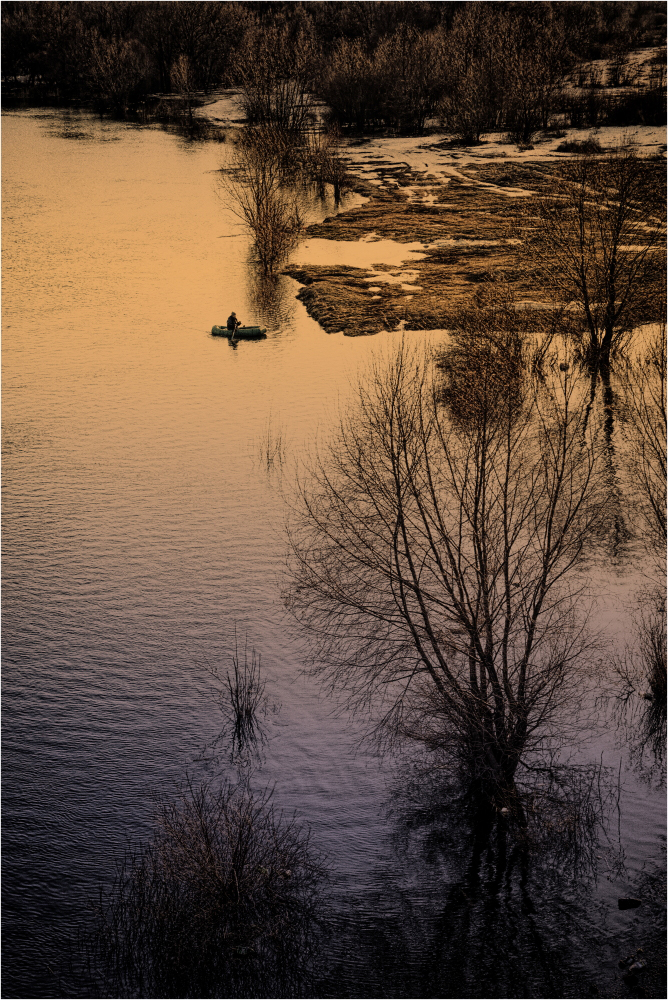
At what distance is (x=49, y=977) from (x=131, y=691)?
5.90 m

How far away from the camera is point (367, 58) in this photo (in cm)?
6981

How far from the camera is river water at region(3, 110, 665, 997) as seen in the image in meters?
13.4

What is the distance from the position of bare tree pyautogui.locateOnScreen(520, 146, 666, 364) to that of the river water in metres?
6.62

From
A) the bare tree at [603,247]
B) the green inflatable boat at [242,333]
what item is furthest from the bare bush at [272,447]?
the bare tree at [603,247]

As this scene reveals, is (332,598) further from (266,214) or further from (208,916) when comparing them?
(266,214)

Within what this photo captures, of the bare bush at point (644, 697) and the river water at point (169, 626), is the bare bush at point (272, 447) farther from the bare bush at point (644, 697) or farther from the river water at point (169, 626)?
the bare bush at point (644, 697)

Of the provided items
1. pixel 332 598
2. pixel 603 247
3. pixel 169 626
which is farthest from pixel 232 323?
pixel 332 598

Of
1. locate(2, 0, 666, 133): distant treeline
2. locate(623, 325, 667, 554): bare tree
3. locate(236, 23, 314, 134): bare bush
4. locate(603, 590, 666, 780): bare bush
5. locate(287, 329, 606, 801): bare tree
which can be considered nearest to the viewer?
locate(287, 329, 606, 801): bare tree

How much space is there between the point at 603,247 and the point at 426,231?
1860 centimetres

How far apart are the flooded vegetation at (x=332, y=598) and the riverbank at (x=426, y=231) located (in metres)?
0.30

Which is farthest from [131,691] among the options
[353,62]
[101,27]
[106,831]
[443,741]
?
[101,27]

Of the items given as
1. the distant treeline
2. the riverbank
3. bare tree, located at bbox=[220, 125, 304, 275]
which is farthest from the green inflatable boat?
the distant treeline

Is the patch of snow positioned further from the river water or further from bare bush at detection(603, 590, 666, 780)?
bare bush at detection(603, 590, 666, 780)

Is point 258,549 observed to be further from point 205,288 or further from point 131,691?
point 205,288
